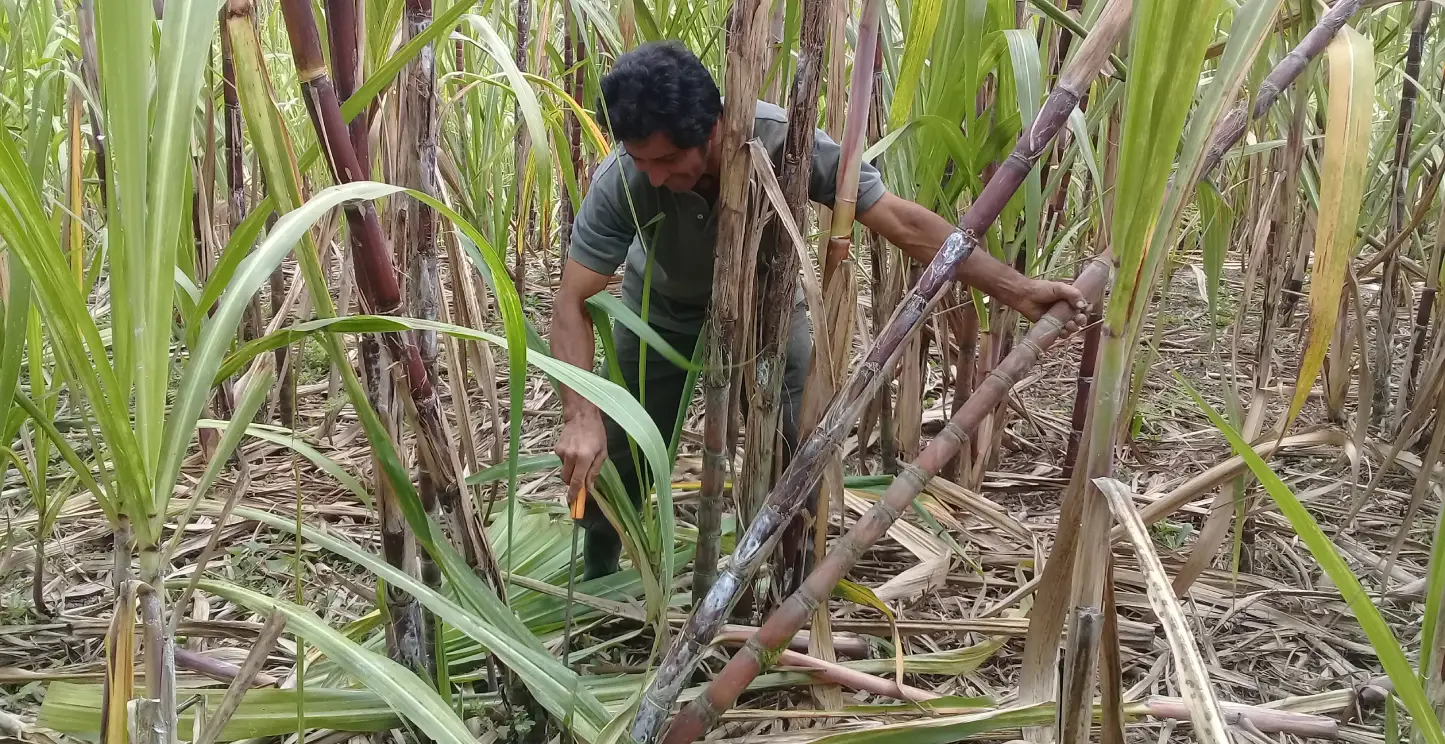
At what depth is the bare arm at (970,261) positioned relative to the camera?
90cm

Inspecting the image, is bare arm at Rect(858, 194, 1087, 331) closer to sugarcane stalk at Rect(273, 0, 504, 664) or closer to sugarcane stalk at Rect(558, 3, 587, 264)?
sugarcane stalk at Rect(273, 0, 504, 664)

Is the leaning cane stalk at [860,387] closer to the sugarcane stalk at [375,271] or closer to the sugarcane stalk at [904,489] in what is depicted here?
the sugarcane stalk at [904,489]

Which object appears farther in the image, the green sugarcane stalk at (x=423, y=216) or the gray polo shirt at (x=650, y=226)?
the gray polo shirt at (x=650, y=226)

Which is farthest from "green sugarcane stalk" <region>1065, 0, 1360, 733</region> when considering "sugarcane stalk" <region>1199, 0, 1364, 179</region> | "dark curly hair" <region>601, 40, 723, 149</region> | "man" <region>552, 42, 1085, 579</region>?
"dark curly hair" <region>601, 40, 723, 149</region>

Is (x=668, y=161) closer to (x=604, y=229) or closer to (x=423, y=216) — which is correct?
(x=604, y=229)

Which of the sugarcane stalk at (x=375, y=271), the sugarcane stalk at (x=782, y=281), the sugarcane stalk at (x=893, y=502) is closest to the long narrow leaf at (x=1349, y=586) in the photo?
the sugarcane stalk at (x=893, y=502)

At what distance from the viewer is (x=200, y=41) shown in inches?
16.8

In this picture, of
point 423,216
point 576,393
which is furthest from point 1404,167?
point 423,216

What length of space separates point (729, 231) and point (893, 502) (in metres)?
0.28

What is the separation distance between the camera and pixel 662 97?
1017 millimetres

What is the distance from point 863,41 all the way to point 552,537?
93cm

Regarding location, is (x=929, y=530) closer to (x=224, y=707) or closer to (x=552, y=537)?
(x=552, y=537)

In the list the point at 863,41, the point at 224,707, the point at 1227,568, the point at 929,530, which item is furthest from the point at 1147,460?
the point at 224,707

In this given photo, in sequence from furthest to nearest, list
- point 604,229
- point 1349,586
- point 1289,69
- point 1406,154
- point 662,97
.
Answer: point 1406,154 < point 604,229 < point 662,97 < point 1289,69 < point 1349,586
